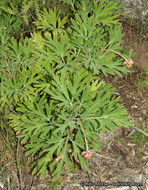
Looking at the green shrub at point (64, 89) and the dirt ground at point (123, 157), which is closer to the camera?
the green shrub at point (64, 89)

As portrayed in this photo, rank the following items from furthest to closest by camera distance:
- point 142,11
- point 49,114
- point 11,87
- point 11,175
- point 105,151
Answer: point 142,11, point 105,151, point 11,175, point 11,87, point 49,114

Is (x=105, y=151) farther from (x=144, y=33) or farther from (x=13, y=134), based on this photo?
(x=144, y=33)

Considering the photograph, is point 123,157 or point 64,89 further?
point 123,157

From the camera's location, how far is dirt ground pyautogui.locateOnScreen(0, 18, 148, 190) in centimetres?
235

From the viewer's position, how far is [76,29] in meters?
2.04

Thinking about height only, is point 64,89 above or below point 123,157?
above

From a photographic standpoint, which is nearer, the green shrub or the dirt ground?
the green shrub

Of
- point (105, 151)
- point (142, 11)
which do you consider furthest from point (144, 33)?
point (105, 151)

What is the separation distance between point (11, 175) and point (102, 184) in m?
0.94

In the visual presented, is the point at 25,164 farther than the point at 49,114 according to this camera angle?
Yes

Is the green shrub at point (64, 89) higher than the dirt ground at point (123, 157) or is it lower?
higher

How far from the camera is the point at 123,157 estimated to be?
105 inches

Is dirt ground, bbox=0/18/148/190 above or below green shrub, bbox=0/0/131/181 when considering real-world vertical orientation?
below

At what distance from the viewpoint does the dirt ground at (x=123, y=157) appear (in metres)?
2.35
